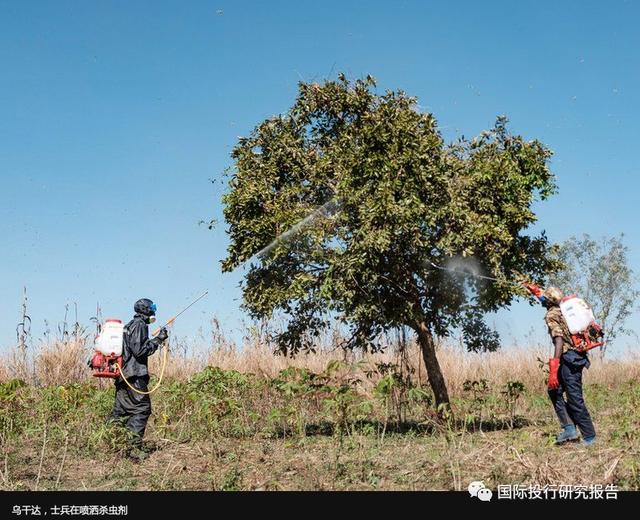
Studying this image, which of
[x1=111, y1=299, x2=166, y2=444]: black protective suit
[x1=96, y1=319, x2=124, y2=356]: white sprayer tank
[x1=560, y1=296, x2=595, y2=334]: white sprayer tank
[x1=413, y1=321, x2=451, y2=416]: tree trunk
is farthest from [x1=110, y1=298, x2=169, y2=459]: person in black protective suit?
[x1=560, y1=296, x2=595, y2=334]: white sprayer tank

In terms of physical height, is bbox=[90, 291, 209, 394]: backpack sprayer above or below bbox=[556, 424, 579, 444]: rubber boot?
above

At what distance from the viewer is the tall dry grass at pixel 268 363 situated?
16359mm

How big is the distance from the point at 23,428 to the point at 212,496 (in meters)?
5.44

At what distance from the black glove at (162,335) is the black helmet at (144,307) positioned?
0.34m

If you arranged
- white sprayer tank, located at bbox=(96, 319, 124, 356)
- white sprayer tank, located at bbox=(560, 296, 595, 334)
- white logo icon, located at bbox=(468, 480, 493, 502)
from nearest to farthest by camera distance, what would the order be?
1. white logo icon, located at bbox=(468, 480, 493, 502)
2. white sprayer tank, located at bbox=(560, 296, 595, 334)
3. white sprayer tank, located at bbox=(96, 319, 124, 356)

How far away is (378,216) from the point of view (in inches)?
410

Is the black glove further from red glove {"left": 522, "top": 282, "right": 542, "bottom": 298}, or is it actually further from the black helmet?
red glove {"left": 522, "top": 282, "right": 542, "bottom": 298}

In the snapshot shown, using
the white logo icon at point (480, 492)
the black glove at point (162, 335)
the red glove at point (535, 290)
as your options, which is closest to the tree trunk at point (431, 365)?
the red glove at point (535, 290)

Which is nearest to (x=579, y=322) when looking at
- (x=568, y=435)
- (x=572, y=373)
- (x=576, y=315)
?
(x=576, y=315)

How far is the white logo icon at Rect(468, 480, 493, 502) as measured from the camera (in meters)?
6.36

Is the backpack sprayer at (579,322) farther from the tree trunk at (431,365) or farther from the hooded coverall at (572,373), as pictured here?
the tree trunk at (431,365)

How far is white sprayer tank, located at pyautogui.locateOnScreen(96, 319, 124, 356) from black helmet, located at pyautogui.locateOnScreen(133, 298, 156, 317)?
429 millimetres

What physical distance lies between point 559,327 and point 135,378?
6247 mm

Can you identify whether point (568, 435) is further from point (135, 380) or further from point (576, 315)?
point (135, 380)
